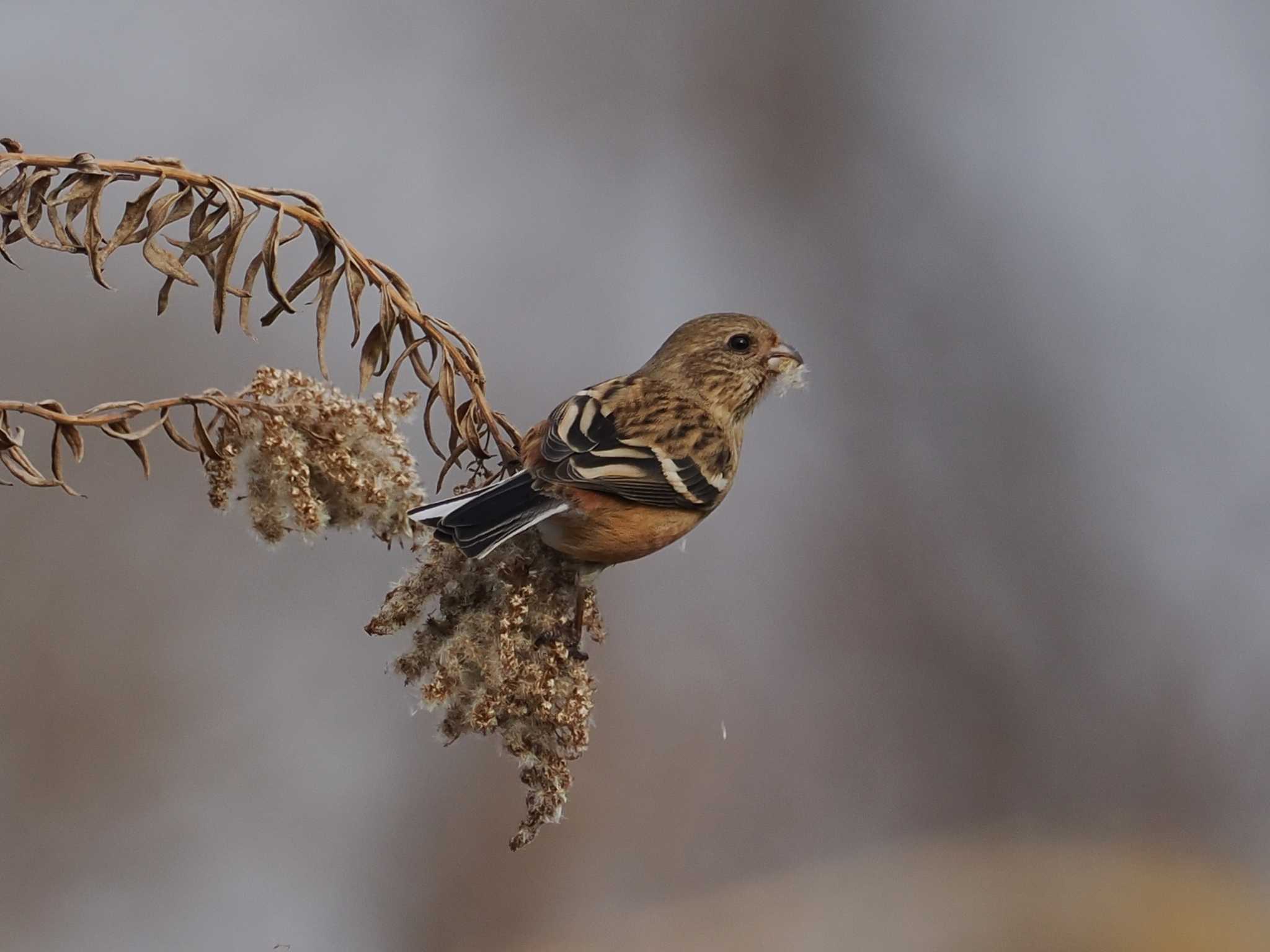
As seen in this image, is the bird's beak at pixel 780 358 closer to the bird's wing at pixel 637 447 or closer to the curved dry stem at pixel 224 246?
the bird's wing at pixel 637 447

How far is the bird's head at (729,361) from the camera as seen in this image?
3.43 meters

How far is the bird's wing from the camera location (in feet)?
8.87

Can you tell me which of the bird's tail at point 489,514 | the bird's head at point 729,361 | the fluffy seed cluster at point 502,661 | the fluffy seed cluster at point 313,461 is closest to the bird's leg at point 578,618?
the fluffy seed cluster at point 502,661

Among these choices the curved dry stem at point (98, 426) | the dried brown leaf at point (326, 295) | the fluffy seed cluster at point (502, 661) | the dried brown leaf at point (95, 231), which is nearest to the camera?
the curved dry stem at point (98, 426)

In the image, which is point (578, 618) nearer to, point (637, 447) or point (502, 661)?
point (502, 661)

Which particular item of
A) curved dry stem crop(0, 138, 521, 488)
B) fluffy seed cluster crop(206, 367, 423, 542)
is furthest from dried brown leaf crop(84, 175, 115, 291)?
fluffy seed cluster crop(206, 367, 423, 542)

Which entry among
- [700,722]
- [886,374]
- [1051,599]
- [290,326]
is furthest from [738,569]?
[290,326]

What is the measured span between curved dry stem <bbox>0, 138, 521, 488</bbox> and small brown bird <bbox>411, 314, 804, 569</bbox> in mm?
163

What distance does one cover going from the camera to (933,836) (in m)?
6.74

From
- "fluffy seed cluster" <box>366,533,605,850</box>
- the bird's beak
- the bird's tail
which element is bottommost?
"fluffy seed cluster" <box>366,533,605,850</box>

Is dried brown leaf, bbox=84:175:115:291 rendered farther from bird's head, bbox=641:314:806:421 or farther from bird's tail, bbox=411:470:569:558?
bird's head, bbox=641:314:806:421

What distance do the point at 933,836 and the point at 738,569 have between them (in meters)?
1.86

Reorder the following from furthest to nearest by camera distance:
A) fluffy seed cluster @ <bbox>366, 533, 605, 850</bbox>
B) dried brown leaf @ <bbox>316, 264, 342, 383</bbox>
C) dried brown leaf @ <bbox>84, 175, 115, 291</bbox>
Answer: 1. fluffy seed cluster @ <bbox>366, 533, 605, 850</bbox>
2. dried brown leaf @ <bbox>316, 264, 342, 383</bbox>
3. dried brown leaf @ <bbox>84, 175, 115, 291</bbox>

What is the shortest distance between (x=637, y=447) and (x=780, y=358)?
74cm
